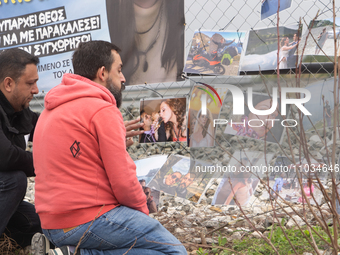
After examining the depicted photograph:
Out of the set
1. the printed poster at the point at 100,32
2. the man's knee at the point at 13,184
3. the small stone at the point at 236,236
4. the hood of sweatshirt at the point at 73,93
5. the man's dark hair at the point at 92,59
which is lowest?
the small stone at the point at 236,236

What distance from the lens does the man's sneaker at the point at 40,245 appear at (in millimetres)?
1476

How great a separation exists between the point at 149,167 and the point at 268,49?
1.22 metres

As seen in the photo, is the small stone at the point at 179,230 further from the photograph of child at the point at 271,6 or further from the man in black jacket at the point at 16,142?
the photograph of child at the point at 271,6

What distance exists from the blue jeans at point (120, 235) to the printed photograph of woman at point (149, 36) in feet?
4.06

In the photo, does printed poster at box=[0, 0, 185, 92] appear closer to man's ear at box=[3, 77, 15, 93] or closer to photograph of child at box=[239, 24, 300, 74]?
photograph of child at box=[239, 24, 300, 74]

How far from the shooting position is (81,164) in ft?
4.19

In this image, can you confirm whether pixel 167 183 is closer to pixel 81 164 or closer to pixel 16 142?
pixel 16 142

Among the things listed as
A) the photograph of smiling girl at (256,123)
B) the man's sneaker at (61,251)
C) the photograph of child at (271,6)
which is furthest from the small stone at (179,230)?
the photograph of child at (271,6)

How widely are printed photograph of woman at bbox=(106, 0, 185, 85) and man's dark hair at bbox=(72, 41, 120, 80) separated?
72cm

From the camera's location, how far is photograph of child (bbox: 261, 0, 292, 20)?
1995mm

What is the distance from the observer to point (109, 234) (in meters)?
1.27

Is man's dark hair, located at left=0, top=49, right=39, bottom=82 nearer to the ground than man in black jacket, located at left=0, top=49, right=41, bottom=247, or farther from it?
farther from it

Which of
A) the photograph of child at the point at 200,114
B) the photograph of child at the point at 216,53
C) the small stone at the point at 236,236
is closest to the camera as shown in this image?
the small stone at the point at 236,236

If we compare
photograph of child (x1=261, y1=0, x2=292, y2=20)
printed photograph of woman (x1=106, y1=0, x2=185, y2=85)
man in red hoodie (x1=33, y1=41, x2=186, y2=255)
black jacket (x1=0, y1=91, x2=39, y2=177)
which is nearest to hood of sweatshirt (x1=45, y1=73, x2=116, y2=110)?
man in red hoodie (x1=33, y1=41, x2=186, y2=255)
